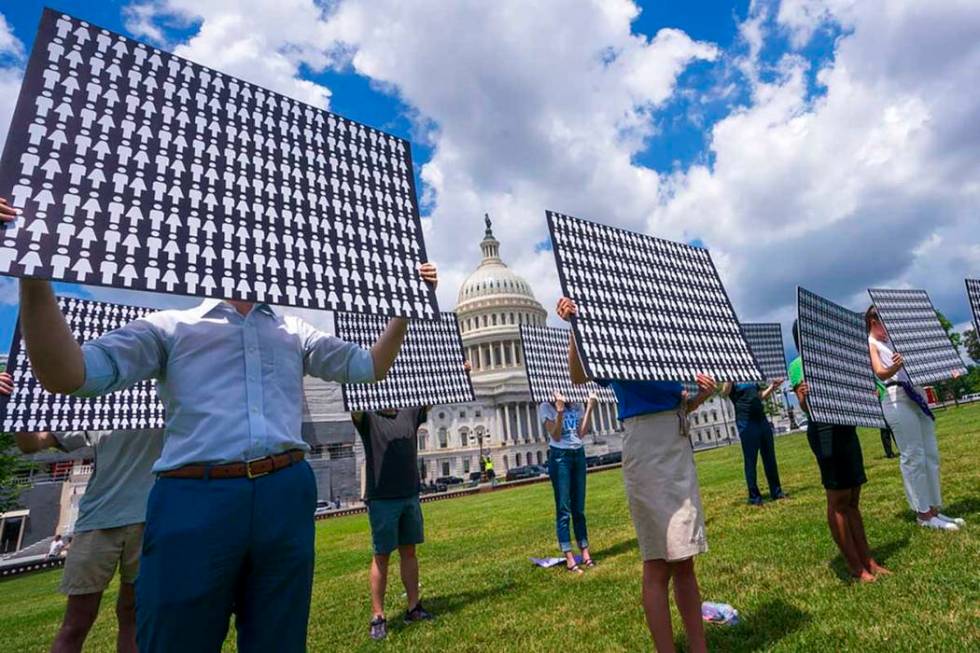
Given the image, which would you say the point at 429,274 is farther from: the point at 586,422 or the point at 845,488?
the point at 586,422

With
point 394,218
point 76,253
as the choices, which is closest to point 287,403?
point 76,253

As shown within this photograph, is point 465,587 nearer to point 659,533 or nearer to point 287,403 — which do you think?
point 659,533

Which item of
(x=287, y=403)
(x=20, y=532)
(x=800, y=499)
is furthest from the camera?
(x=20, y=532)

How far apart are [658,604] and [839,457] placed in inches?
124

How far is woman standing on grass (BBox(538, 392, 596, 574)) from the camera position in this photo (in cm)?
788

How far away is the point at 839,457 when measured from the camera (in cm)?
564

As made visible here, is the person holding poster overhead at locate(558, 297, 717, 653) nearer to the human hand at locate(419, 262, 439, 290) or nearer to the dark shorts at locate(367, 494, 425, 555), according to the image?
the human hand at locate(419, 262, 439, 290)

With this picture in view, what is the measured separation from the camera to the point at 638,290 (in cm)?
566

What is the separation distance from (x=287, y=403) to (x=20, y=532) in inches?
2765

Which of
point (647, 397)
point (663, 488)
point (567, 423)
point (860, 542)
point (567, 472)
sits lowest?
point (860, 542)

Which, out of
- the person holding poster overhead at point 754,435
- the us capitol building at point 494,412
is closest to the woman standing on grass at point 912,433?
the person holding poster overhead at point 754,435

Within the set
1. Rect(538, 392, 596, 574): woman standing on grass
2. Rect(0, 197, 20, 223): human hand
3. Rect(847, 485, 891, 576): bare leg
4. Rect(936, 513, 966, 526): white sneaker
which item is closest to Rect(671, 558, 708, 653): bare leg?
Rect(847, 485, 891, 576): bare leg

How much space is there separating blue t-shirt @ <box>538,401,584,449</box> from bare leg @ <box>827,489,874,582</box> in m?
3.66

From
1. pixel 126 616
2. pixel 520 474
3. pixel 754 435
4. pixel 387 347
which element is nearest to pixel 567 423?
pixel 754 435
